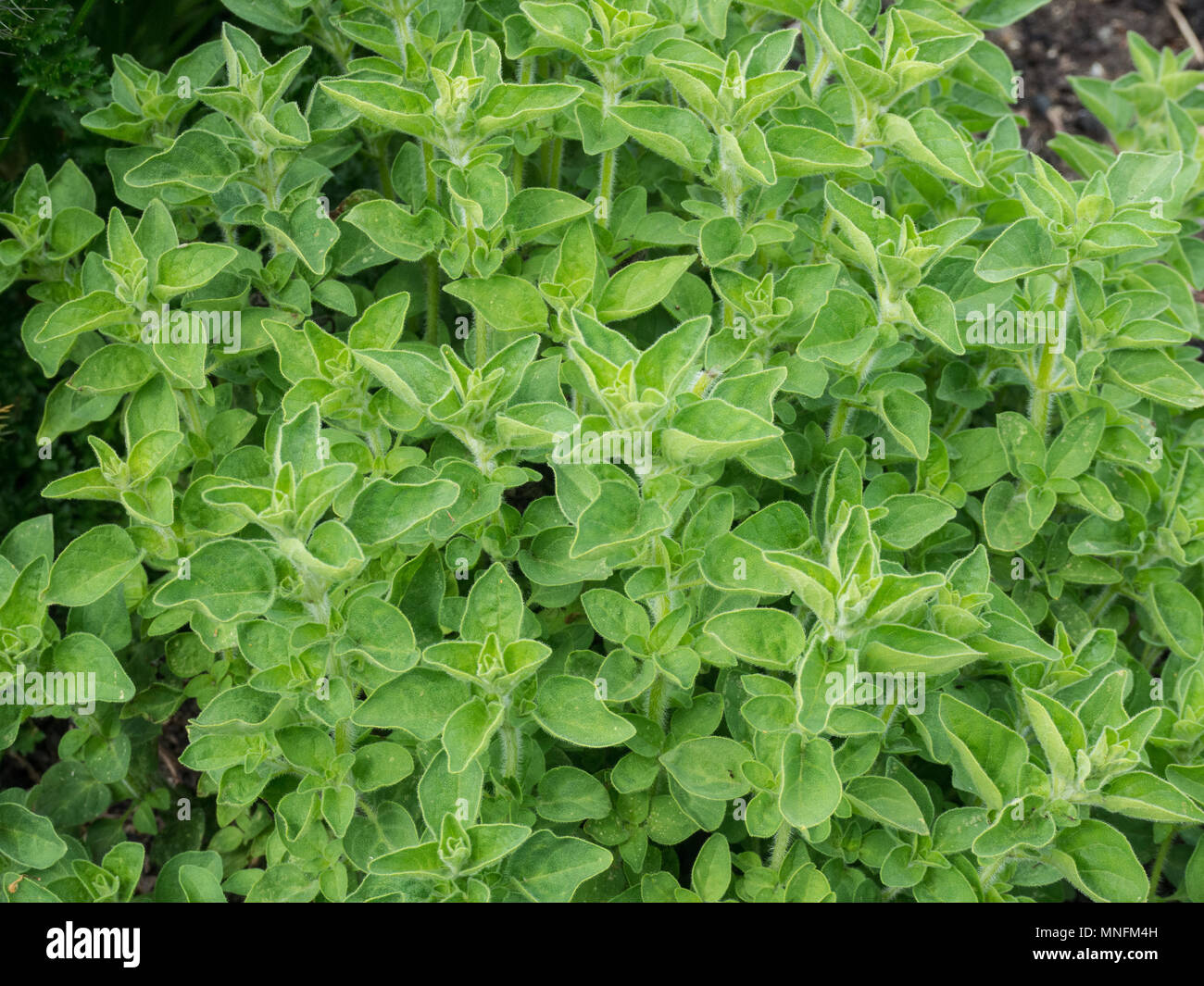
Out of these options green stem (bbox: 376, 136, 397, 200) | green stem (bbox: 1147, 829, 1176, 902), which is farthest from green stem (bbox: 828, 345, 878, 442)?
green stem (bbox: 376, 136, 397, 200)

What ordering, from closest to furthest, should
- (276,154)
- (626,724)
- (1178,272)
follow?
1. (626,724)
2. (276,154)
3. (1178,272)

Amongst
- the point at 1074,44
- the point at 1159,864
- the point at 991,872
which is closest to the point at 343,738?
the point at 991,872

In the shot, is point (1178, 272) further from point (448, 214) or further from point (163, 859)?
point (163, 859)

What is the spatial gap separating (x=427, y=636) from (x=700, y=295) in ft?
4.21

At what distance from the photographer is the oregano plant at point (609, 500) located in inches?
95.0

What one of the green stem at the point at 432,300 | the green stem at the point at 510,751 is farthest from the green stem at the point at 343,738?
the green stem at the point at 432,300

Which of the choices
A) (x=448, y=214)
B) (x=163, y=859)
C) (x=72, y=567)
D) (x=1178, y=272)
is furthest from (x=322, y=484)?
(x=1178, y=272)

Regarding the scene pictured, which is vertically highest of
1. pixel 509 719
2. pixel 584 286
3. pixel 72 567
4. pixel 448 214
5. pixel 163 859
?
pixel 448 214

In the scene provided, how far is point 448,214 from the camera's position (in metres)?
3.19

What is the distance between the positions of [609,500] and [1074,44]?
17.7ft

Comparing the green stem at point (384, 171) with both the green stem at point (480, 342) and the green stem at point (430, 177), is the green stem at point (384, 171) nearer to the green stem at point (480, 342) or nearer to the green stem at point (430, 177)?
the green stem at point (430, 177)

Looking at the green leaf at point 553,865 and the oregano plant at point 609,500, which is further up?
the oregano plant at point 609,500

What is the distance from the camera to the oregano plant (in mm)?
2414

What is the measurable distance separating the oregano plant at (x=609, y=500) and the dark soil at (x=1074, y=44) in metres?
2.77
